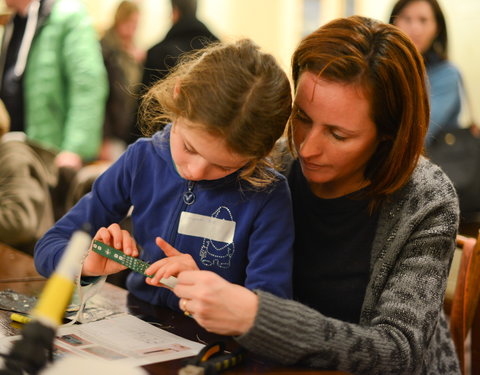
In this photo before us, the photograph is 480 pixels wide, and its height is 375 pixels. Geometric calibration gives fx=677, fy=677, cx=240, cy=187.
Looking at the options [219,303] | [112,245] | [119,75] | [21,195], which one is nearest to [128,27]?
[119,75]

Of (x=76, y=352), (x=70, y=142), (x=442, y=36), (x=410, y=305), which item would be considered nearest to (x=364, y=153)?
(x=410, y=305)

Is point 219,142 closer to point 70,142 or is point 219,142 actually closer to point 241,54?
point 241,54

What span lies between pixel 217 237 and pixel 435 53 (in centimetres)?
195

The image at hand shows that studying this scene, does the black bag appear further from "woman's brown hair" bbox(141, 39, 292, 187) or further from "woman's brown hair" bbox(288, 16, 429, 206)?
"woman's brown hair" bbox(141, 39, 292, 187)

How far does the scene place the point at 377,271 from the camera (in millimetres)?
1336

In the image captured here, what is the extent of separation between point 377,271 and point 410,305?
143mm

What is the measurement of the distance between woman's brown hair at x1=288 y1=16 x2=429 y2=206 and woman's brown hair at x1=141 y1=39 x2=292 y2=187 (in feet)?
0.40

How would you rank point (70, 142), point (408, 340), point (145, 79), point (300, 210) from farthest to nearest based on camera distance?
point (145, 79) → point (70, 142) → point (300, 210) → point (408, 340)

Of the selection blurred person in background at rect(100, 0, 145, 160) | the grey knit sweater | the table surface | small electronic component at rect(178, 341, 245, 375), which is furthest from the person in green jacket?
small electronic component at rect(178, 341, 245, 375)

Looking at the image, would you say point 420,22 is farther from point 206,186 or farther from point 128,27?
point 128,27

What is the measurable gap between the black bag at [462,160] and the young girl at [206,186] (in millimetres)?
1529

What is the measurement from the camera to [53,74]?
3236mm

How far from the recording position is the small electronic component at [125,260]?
1158mm

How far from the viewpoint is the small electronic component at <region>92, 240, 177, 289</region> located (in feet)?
3.80
